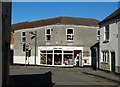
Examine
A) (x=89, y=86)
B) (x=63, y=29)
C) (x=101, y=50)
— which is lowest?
(x=89, y=86)

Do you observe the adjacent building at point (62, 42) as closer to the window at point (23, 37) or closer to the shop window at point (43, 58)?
the shop window at point (43, 58)

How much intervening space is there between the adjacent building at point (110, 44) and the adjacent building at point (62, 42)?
34.4 ft

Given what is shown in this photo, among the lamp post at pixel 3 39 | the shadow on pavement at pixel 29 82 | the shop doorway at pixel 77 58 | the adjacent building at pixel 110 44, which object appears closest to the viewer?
the lamp post at pixel 3 39

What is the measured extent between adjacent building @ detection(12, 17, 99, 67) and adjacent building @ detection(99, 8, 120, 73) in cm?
1050

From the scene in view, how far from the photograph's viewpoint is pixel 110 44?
30484 millimetres

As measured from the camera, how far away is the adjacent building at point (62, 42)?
44.2 metres

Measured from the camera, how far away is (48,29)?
45.2 meters

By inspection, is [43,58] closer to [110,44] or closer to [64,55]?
[64,55]

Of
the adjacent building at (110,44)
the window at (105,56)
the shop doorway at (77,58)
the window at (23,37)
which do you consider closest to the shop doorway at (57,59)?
the shop doorway at (77,58)

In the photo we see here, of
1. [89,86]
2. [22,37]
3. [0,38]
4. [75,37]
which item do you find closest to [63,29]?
[75,37]

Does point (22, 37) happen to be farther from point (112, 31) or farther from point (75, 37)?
point (112, 31)

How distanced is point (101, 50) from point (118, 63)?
19.6 ft

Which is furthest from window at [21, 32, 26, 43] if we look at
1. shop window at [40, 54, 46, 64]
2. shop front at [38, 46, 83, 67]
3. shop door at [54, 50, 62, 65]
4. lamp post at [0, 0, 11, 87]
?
lamp post at [0, 0, 11, 87]

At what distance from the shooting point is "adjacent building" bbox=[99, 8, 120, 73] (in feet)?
93.0
